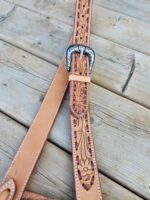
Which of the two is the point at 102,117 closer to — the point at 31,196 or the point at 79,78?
the point at 79,78

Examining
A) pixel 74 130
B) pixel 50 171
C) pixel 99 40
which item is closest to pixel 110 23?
pixel 99 40

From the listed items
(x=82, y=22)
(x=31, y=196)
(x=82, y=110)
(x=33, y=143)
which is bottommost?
(x=31, y=196)

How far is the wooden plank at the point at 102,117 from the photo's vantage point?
31.4 inches

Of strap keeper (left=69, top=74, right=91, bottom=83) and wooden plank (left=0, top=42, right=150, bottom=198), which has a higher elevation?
strap keeper (left=69, top=74, right=91, bottom=83)

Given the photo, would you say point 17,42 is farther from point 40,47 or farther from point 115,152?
point 115,152

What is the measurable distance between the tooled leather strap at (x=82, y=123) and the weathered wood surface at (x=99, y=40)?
8 centimetres

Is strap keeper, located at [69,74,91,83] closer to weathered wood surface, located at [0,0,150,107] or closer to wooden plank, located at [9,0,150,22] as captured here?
weathered wood surface, located at [0,0,150,107]

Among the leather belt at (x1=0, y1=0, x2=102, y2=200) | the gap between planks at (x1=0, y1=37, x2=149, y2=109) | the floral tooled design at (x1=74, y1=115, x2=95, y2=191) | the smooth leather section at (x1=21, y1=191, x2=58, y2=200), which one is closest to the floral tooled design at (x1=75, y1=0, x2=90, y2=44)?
the leather belt at (x1=0, y1=0, x2=102, y2=200)

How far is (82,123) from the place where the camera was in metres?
0.84

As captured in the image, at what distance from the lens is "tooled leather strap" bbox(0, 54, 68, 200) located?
2.47 ft

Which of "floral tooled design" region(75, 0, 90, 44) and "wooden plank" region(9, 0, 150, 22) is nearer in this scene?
"floral tooled design" region(75, 0, 90, 44)

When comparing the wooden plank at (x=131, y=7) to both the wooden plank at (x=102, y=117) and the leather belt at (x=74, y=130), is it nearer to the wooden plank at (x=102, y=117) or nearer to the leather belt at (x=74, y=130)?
the leather belt at (x=74, y=130)

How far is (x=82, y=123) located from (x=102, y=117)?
0.07 meters

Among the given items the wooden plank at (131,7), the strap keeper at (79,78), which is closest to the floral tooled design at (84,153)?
the strap keeper at (79,78)
